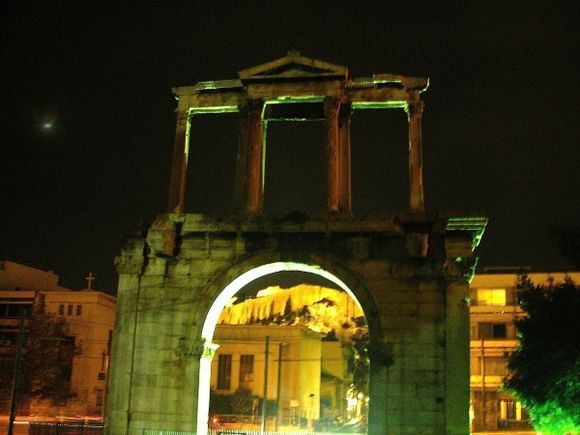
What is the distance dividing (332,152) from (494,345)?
35775 mm

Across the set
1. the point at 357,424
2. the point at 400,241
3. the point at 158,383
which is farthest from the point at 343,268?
the point at 357,424

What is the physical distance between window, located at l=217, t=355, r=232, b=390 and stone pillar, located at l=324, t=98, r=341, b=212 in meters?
32.1

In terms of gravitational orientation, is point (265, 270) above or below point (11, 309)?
below

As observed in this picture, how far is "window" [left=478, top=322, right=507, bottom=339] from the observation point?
54469 mm

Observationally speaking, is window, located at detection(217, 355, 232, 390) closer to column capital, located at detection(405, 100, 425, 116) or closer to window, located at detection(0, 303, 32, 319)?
window, located at detection(0, 303, 32, 319)

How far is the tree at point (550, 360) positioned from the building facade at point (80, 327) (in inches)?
1534

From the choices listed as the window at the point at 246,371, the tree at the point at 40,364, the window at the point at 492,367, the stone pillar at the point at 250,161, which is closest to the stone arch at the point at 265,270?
Result: the stone pillar at the point at 250,161

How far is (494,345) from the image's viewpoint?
177ft

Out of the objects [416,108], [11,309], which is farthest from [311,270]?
[11,309]

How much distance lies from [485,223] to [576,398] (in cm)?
625

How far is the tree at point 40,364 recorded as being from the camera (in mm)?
50750

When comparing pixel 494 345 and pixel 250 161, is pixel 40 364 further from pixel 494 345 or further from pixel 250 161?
pixel 250 161

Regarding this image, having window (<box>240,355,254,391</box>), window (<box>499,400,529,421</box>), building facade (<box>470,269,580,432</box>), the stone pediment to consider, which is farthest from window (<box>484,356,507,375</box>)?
the stone pediment

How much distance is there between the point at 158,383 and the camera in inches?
883
